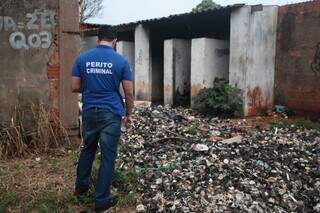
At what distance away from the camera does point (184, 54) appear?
13.6m

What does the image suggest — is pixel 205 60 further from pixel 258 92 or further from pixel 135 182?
pixel 135 182

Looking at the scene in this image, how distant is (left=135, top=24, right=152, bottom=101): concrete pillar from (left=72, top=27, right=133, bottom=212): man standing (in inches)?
393

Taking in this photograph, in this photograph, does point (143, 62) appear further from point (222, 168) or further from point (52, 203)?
point (52, 203)

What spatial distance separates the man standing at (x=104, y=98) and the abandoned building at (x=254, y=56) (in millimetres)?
7100

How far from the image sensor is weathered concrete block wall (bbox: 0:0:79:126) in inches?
264

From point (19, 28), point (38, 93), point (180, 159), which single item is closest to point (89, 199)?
point (180, 159)

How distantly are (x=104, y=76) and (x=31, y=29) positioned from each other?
2812 mm

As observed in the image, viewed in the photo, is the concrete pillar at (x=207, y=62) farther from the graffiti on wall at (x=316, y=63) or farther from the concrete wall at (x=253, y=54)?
the graffiti on wall at (x=316, y=63)

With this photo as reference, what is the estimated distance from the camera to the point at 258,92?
38.1 ft

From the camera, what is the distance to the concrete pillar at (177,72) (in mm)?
13398

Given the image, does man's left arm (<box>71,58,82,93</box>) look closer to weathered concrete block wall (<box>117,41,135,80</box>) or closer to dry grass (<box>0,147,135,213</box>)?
dry grass (<box>0,147,135,213</box>)

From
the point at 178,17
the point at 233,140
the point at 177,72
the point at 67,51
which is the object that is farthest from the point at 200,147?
the point at 178,17

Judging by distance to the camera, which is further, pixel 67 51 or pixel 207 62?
pixel 207 62

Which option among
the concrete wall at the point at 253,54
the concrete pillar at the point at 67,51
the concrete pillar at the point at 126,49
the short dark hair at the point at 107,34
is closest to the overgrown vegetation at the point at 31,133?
the concrete pillar at the point at 67,51
